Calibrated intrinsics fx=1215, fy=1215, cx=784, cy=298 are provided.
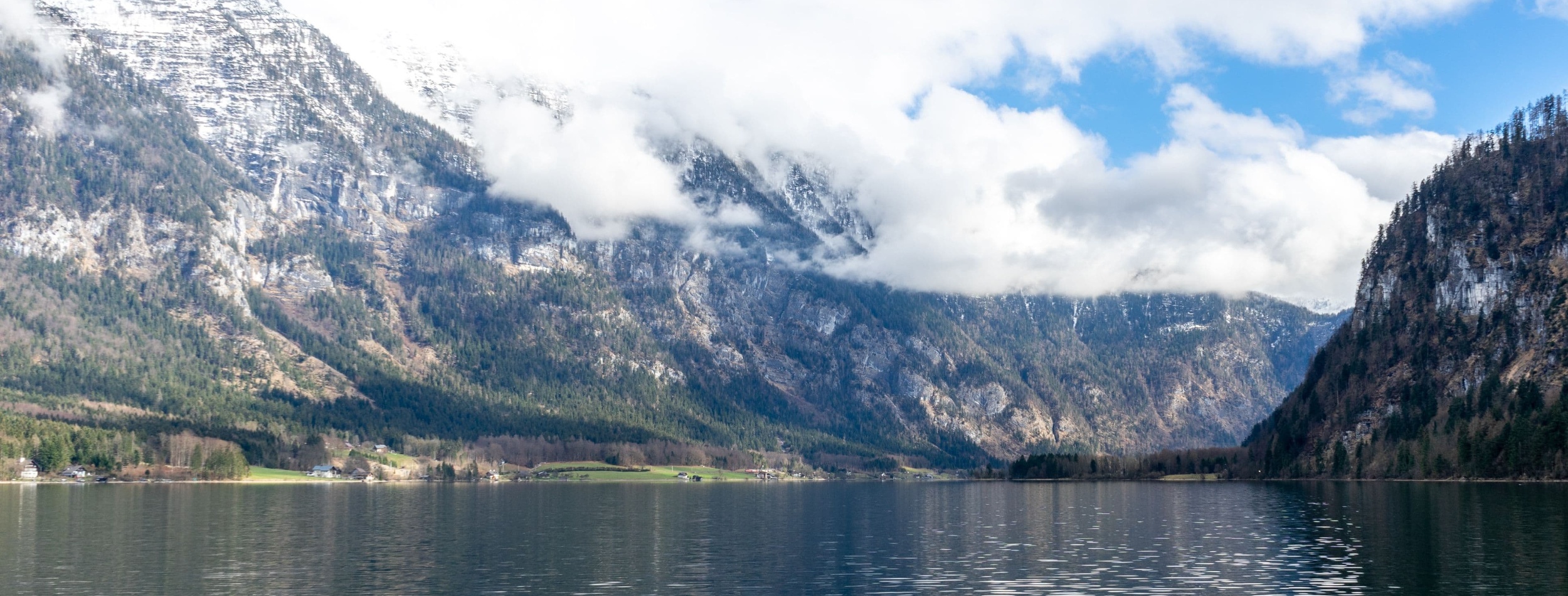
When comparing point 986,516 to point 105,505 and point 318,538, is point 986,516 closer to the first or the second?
point 318,538

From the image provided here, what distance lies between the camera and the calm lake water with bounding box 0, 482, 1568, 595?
79.5m

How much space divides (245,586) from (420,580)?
36.3 ft

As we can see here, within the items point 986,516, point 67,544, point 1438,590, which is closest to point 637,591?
point 1438,590

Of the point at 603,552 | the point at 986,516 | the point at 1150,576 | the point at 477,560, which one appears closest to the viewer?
the point at 1150,576

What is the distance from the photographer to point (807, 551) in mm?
107562

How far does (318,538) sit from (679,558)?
41.7 meters

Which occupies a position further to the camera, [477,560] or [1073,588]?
[477,560]

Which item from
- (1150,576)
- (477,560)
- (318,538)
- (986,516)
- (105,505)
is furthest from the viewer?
(105,505)

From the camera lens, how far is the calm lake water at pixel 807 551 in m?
79.5

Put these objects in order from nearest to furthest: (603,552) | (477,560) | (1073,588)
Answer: (1073,588), (477,560), (603,552)

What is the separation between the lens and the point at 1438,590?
237ft

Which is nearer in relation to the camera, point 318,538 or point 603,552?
point 603,552

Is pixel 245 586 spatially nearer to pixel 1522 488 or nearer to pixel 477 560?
pixel 477 560

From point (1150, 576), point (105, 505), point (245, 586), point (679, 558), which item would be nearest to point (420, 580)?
point (245, 586)
